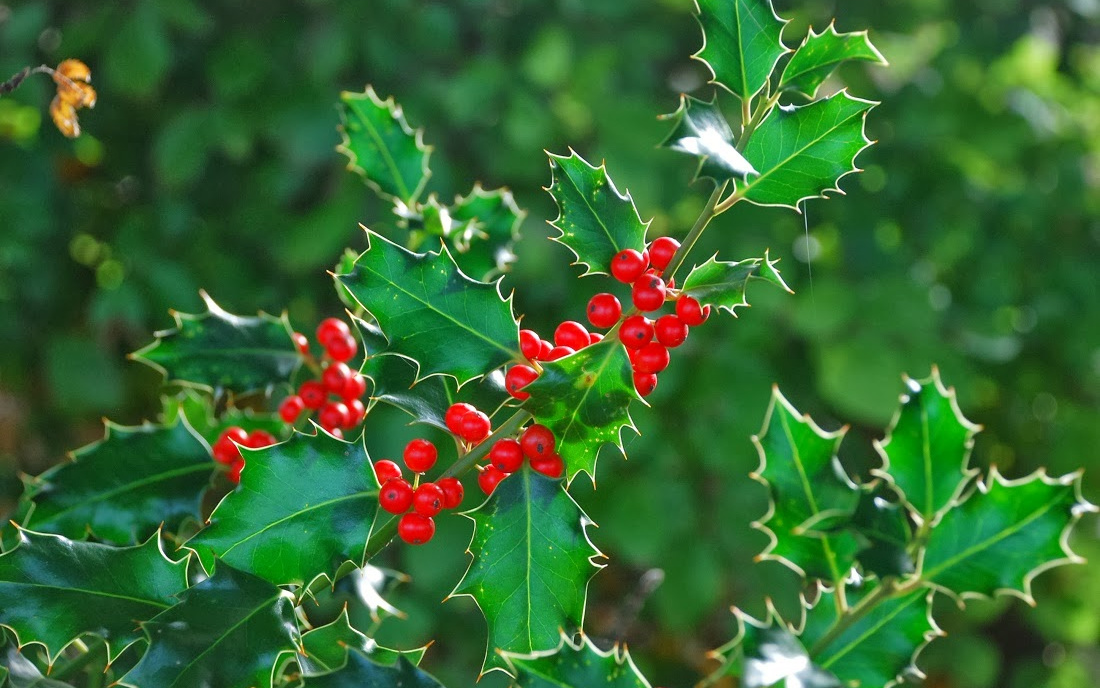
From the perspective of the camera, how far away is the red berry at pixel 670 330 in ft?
1.70

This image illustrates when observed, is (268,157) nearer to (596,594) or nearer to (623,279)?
(596,594)

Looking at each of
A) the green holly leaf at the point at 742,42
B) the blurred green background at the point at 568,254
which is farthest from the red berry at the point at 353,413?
the blurred green background at the point at 568,254

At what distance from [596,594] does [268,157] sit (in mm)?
1118

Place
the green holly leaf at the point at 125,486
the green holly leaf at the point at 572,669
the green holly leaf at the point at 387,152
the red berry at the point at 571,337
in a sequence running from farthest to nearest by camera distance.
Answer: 1. the green holly leaf at the point at 387,152
2. the green holly leaf at the point at 125,486
3. the red berry at the point at 571,337
4. the green holly leaf at the point at 572,669

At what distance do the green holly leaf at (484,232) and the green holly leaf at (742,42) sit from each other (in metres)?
0.24

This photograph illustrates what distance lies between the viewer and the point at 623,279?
21.2 inches

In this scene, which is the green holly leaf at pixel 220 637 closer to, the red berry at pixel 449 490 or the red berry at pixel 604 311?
the red berry at pixel 449 490

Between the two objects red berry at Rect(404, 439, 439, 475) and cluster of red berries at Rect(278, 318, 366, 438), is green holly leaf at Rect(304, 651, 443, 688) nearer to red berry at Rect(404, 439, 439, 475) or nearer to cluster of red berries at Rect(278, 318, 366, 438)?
red berry at Rect(404, 439, 439, 475)

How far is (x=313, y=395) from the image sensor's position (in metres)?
0.74

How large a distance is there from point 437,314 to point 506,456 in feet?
0.29

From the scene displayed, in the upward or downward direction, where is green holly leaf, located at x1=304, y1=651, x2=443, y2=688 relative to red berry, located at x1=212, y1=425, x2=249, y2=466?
upward

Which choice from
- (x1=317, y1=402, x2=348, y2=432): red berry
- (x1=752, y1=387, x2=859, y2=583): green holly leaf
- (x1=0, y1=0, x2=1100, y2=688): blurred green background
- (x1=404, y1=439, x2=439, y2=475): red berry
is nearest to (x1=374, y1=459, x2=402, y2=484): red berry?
(x1=404, y1=439, x2=439, y2=475): red berry

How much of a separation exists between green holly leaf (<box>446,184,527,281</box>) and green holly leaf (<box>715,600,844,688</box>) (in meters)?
0.30

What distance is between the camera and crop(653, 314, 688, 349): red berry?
518 mm
